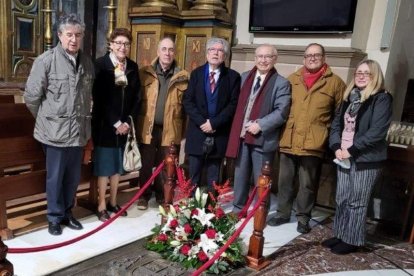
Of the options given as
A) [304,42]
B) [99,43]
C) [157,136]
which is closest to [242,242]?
[157,136]

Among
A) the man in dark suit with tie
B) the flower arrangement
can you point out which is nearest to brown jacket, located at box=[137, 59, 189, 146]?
the man in dark suit with tie

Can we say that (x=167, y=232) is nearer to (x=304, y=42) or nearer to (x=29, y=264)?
(x=29, y=264)

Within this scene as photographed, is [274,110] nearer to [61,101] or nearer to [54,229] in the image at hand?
[61,101]

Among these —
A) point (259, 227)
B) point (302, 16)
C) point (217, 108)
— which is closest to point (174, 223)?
point (259, 227)

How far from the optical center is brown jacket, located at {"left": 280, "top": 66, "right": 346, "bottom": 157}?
118 inches

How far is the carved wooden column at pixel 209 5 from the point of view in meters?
4.36

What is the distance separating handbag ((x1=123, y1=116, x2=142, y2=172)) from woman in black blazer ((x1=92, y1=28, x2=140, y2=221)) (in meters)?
0.04

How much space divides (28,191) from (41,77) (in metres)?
0.84

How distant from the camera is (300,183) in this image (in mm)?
3230

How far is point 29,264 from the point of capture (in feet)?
7.76

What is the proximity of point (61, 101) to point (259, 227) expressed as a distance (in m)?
1.50

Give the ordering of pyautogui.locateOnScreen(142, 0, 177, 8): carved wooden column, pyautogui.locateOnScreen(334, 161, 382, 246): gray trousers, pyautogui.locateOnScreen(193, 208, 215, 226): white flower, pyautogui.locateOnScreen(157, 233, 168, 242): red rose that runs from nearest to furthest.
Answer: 1. pyautogui.locateOnScreen(193, 208, 215, 226): white flower
2. pyautogui.locateOnScreen(157, 233, 168, 242): red rose
3. pyautogui.locateOnScreen(334, 161, 382, 246): gray trousers
4. pyautogui.locateOnScreen(142, 0, 177, 8): carved wooden column

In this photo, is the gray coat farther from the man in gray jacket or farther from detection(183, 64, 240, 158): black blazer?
the man in gray jacket

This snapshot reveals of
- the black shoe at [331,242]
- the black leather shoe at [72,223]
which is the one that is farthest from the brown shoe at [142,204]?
the black shoe at [331,242]
